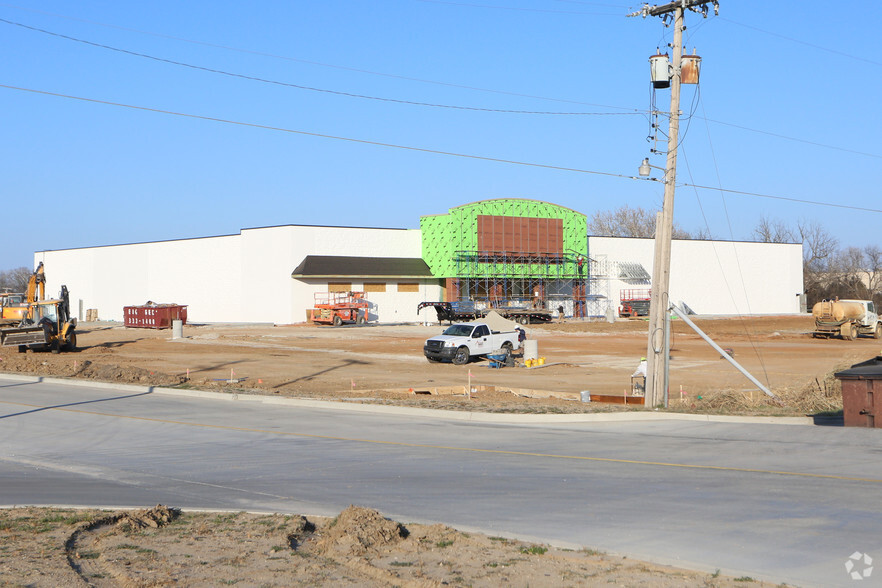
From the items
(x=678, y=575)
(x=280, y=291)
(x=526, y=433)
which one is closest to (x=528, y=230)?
(x=280, y=291)

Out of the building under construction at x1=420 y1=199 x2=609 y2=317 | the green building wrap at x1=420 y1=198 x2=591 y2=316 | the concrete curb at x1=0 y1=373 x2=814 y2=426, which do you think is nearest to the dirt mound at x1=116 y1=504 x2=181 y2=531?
the concrete curb at x1=0 y1=373 x2=814 y2=426

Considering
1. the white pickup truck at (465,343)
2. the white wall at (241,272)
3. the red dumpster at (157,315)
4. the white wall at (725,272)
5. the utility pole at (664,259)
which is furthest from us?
the white wall at (725,272)

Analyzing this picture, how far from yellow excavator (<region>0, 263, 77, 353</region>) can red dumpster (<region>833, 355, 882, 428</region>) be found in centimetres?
3325

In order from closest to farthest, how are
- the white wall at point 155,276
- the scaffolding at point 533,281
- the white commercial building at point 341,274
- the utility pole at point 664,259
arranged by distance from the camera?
the utility pole at point 664,259 < the white commercial building at point 341,274 < the white wall at point 155,276 < the scaffolding at point 533,281

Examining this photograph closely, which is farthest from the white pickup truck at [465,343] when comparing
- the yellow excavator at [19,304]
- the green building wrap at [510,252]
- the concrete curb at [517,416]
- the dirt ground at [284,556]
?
the green building wrap at [510,252]

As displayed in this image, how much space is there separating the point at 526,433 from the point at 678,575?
9.15 meters

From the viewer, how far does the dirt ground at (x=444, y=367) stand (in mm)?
20455

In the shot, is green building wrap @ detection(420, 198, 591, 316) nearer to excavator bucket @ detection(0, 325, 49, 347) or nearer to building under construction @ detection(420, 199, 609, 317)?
building under construction @ detection(420, 199, 609, 317)

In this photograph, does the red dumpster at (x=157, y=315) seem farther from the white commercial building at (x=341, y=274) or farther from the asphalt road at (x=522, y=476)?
the asphalt road at (x=522, y=476)

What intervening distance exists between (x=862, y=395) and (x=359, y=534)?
10.7 metres

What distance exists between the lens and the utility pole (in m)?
19.5

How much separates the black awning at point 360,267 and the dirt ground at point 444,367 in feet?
22.1

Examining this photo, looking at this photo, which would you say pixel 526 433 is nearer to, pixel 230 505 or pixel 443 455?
pixel 443 455

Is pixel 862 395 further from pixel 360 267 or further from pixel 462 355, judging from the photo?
pixel 360 267
